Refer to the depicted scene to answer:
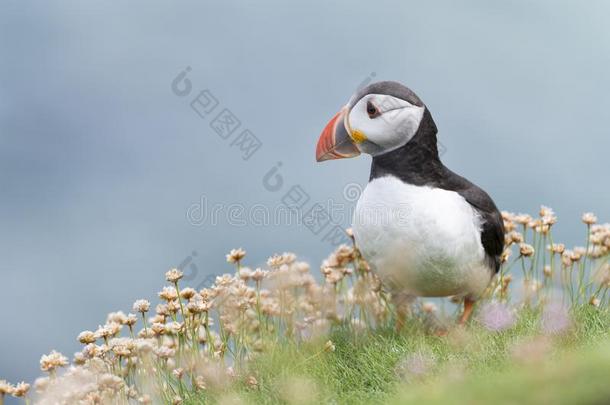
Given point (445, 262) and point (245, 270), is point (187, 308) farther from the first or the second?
point (445, 262)

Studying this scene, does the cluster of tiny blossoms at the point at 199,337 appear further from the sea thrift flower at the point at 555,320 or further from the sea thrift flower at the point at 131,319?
the sea thrift flower at the point at 555,320

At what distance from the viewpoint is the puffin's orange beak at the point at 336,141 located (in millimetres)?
5000

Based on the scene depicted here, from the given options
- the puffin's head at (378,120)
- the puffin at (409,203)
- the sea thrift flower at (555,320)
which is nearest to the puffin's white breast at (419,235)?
the puffin at (409,203)

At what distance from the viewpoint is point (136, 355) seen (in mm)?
4684

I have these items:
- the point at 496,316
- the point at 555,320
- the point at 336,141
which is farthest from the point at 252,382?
the point at 555,320

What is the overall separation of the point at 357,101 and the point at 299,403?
6.56 feet

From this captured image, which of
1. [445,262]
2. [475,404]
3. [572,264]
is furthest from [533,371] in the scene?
[572,264]

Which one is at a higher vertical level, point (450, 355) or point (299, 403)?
point (299, 403)

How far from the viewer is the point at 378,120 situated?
190 inches

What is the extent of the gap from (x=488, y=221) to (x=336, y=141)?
1139 mm

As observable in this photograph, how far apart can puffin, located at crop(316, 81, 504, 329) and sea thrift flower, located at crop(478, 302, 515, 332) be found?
28cm

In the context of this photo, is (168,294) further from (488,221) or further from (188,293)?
(488,221)

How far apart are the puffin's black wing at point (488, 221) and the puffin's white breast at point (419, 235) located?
2.7 inches

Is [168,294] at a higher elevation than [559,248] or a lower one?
higher
